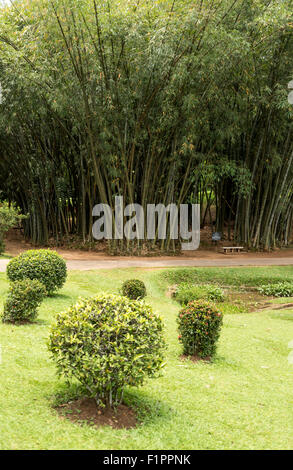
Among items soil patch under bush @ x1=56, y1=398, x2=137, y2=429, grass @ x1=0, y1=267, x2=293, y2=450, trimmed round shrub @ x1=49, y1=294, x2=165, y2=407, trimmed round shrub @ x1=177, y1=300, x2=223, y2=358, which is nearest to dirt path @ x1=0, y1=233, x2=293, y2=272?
grass @ x1=0, y1=267, x2=293, y2=450

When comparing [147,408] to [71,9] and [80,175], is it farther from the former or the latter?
[80,175]

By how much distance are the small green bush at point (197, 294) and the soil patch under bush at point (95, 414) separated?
5213 mm

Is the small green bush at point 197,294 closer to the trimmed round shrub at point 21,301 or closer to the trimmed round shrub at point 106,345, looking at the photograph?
the trimmed round shrub at point 21,301

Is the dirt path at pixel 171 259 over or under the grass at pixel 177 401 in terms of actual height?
over

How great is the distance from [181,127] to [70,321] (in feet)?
31.1

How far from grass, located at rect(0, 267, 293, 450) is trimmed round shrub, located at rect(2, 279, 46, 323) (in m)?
0.15

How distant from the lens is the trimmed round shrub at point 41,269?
23.2 feet

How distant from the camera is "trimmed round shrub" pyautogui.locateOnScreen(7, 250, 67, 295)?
7.06 m

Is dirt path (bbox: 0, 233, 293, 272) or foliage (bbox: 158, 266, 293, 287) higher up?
dirt path (bbox: 0, 233, 293, 272)

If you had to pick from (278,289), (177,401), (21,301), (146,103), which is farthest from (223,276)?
(177,401)

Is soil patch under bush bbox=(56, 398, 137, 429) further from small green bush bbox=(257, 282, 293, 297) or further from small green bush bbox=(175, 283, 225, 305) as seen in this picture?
small green bush bbox=(257, 282, 293, 297)

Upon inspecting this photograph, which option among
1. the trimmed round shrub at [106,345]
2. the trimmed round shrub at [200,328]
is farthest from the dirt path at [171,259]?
the trimmed round shrub at [106,345]

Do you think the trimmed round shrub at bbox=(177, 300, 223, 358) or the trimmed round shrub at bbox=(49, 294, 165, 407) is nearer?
the trimmed round shrub at bbox=(49, 294, 165, 407)

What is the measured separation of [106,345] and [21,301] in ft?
8.31
